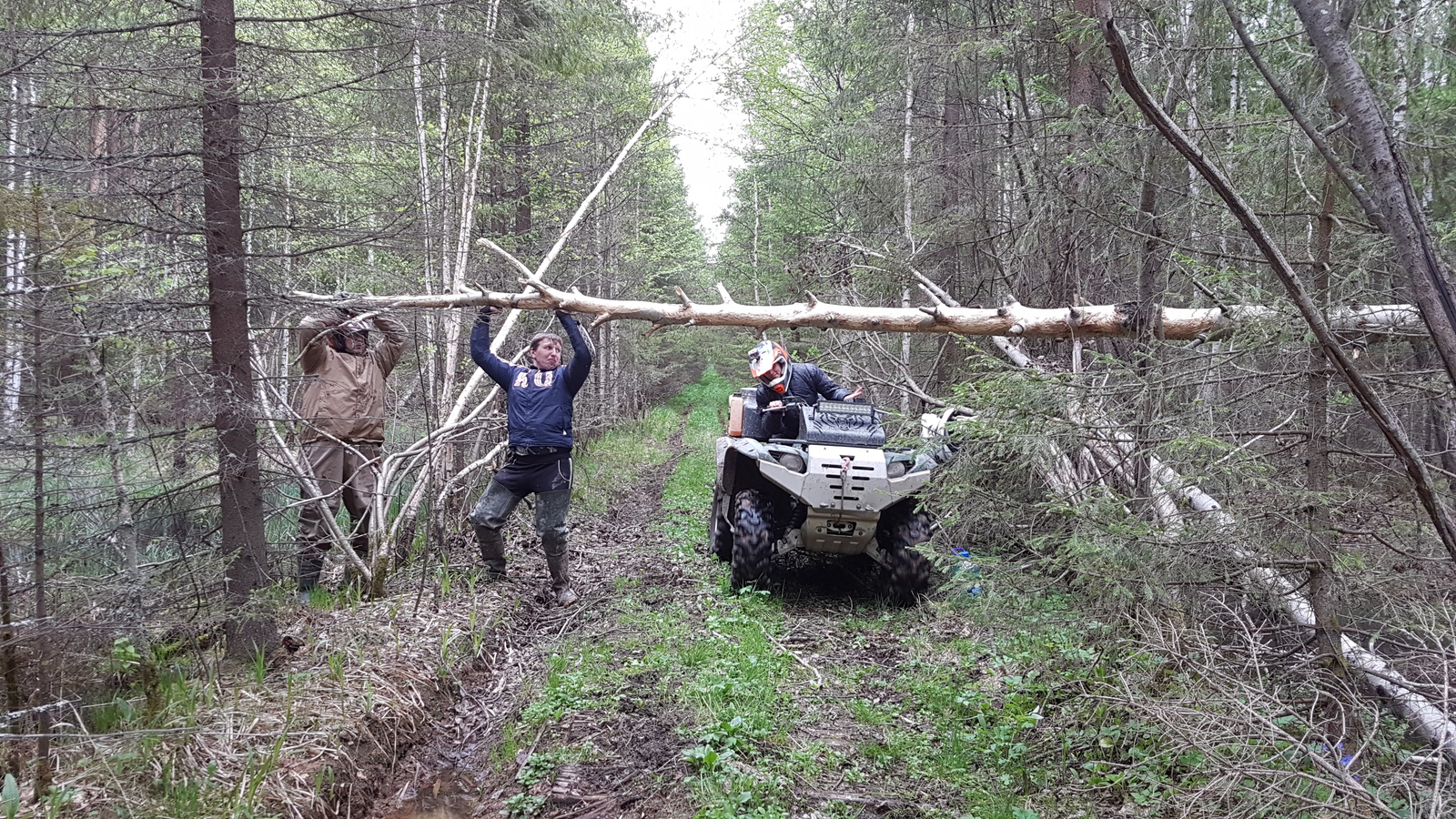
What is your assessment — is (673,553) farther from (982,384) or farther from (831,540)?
(982,384)

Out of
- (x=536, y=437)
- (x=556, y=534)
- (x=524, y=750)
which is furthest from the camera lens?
(x=556, y=534)

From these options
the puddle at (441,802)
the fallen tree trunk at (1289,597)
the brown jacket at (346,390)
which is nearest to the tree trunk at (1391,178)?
the fallen tree trunk at (1289,597)

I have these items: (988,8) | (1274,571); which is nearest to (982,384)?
(1274,571)

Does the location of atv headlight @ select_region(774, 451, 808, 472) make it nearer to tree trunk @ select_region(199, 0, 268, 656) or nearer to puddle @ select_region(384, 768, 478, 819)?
puddle @ select_region(384, 768, 478, 819)

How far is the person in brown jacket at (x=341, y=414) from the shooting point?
5.53 m

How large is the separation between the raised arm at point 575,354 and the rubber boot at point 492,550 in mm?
1315

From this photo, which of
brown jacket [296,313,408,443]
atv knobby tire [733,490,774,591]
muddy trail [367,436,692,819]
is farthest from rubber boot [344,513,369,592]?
atv knobby tire [733,490,774,591]

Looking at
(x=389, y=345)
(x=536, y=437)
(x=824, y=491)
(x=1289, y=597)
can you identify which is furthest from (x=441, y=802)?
(x=1289, y=597)

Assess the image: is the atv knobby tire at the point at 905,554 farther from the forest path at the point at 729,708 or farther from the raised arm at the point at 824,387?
the raised arm at the point at 824,387

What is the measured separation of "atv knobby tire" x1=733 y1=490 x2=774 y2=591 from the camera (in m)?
6.13

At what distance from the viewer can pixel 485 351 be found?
6.19 m

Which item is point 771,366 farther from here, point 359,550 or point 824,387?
point 359,550

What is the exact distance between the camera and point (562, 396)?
6238 mm

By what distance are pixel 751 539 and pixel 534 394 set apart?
80.5 inches
